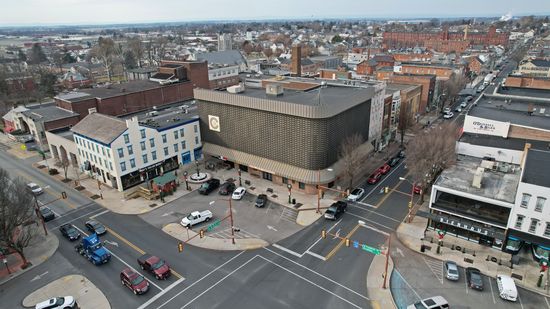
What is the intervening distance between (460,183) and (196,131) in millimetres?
50579

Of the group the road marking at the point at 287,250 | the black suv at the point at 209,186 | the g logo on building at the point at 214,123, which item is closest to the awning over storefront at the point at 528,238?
the road marking at the point at 287,250

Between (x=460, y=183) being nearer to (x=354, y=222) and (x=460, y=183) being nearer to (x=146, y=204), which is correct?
(x=354, y=222)

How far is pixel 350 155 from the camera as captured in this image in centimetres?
5762

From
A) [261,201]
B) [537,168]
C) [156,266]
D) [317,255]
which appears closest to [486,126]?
[537,168]

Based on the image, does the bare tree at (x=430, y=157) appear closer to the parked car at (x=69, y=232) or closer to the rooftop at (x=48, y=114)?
the parked car at (x=69, y=232)

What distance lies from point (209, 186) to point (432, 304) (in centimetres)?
3930

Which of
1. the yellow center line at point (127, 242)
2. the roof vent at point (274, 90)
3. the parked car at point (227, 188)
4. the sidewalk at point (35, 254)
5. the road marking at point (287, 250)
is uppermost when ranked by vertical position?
the roof vent at point (274, 90)

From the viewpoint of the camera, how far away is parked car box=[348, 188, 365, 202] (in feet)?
184

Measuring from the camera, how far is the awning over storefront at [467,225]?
1657 inches

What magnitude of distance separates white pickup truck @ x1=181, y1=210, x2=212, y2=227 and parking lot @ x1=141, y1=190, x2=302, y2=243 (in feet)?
2.28

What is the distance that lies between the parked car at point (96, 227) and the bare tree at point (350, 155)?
39504 millimetres

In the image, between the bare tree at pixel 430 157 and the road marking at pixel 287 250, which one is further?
the bare tree at pixel 430 157

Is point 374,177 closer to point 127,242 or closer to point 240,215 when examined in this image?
point 240,215

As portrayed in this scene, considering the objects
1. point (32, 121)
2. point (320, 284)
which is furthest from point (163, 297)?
point (32, 121)
